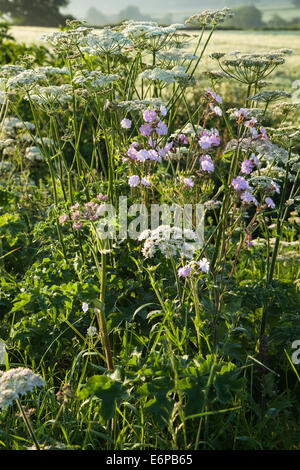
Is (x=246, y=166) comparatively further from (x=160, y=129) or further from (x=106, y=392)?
(x=106, y=392)

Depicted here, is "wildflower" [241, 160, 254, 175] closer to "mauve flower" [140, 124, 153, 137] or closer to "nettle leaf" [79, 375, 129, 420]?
"mauve flower" [140, 124, 153, 137]

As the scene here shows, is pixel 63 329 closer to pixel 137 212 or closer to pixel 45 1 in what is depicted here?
pixel 137 212

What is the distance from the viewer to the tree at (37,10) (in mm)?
38938

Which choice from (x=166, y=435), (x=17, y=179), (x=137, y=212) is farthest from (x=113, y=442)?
(x=17, y=179)

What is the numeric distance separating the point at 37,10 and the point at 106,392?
42.2m

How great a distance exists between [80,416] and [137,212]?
1183 millimetres

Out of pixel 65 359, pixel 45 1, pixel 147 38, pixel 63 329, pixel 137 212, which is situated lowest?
pixel 65 359

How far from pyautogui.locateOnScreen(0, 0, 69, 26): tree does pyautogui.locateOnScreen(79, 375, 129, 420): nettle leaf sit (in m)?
41.1

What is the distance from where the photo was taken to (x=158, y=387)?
1.85 m

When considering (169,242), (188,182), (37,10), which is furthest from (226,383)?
(37,10)

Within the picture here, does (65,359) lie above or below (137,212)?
below

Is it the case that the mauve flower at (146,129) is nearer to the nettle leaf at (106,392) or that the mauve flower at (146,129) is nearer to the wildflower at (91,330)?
the wildflower at (91,330)
